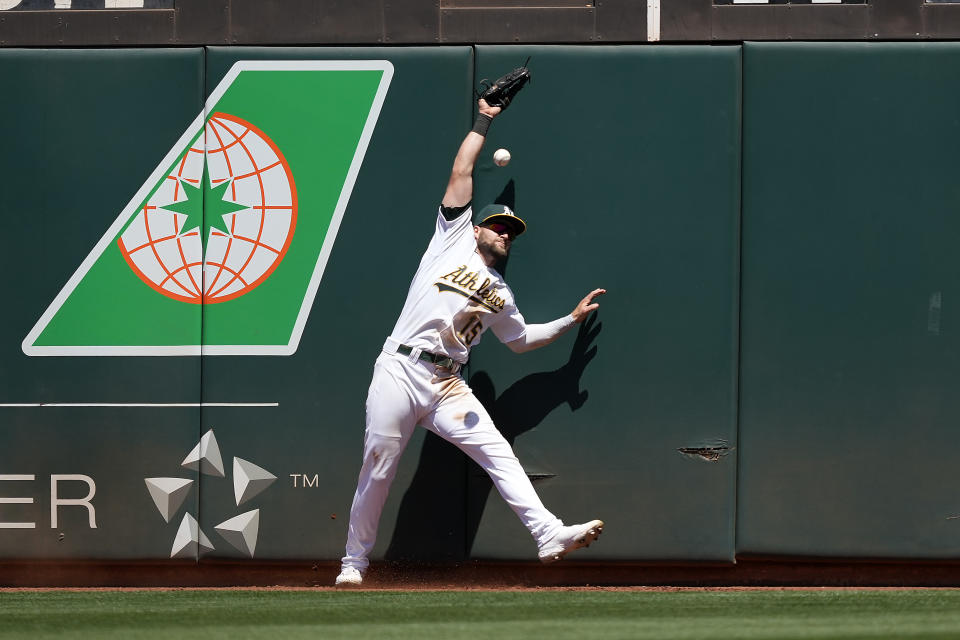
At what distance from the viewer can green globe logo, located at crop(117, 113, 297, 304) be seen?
514cm

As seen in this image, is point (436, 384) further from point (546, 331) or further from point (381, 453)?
point (546, 331)

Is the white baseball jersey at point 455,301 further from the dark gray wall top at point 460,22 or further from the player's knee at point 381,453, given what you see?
the dark gray wall top at point 460,22

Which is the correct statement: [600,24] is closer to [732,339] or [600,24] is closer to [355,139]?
[355,139]

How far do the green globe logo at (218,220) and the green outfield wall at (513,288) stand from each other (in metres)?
0.02

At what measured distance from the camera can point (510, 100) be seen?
4.98 metres

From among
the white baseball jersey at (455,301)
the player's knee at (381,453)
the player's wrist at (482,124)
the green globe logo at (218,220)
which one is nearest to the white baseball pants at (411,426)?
the player's knee at (381,453)

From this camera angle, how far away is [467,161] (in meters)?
4.84

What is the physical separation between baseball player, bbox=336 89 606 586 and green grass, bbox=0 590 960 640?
1.47ft

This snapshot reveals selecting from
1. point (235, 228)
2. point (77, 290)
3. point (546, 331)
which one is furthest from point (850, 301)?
point (77, 290)

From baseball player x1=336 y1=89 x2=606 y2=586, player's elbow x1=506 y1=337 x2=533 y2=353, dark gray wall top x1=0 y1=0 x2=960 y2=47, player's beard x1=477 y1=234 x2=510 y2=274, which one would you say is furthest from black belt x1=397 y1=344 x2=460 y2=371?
dark gray wall top x1=0 y1=0 x2=960 y2=47

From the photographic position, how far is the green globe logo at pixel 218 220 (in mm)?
5141

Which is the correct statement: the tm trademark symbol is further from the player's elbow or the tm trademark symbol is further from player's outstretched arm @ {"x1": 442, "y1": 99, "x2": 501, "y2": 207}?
player's outstretched arm @ {"x1": 442, "y1": 99, "x2": 501, "y2": 207}

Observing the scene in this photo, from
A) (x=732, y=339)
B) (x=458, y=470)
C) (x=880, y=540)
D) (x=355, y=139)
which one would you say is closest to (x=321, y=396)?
(x=458, y=470)

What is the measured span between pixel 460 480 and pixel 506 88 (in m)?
1.93
